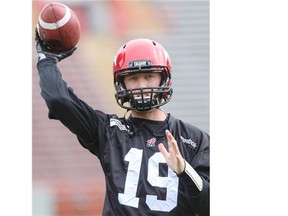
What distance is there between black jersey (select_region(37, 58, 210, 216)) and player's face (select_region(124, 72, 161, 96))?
0.16m

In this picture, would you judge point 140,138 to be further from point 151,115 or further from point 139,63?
point 139,63

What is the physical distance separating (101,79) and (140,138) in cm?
Result: 421

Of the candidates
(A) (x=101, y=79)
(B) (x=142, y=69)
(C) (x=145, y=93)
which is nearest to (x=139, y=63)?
(B) (x=142, y=69)

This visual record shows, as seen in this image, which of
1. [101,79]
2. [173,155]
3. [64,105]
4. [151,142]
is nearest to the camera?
[173,155]

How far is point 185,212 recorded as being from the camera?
9.87 feet

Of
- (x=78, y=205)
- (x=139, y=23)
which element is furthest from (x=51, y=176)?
(x=139, y=23)

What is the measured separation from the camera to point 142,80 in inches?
122

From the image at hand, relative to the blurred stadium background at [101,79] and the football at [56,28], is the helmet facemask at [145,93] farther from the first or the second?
the blurred stadium background at [101,79]

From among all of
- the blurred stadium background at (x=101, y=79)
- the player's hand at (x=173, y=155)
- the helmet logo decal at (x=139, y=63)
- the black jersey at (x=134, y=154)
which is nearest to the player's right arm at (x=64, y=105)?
the black jersey at (x=134, y=154)

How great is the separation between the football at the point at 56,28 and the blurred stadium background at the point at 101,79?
3688 mm

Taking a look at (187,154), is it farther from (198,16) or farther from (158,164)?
(198,16)

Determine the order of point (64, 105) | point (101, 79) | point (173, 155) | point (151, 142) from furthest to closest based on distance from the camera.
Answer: point (101, 79) < point (151, 142) < point (64, 105) < point (173, 155)

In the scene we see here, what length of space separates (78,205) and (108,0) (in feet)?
6.59

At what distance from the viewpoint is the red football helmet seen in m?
3.06
